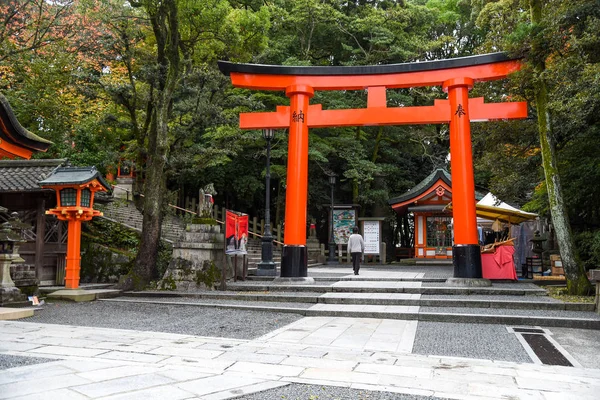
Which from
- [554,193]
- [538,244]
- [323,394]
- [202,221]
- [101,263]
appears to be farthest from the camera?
[538,244]

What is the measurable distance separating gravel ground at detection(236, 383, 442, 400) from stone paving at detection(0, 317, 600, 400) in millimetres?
102

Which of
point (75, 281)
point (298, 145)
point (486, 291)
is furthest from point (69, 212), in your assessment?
point (486, 291)

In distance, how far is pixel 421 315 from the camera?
8.05 metres

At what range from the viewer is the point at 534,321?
24.9 ft

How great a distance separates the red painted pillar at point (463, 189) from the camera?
10961 millimetres

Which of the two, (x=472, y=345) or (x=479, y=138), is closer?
(x=472, y=345)

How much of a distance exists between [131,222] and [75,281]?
776 cm

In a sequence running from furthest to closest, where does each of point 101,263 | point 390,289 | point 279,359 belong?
point 101,263
point 390,289
point 279,359

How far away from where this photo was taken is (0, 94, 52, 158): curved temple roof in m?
5.84

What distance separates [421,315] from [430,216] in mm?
15479

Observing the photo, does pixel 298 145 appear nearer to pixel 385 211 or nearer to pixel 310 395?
pixel 310 395

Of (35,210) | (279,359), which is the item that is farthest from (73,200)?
(279,359)

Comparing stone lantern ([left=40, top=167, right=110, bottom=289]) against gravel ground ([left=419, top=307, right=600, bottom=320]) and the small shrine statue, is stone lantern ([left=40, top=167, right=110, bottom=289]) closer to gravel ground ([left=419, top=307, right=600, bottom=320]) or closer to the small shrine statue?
the small shrine statue

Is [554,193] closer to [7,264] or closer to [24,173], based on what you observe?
[7,264]
